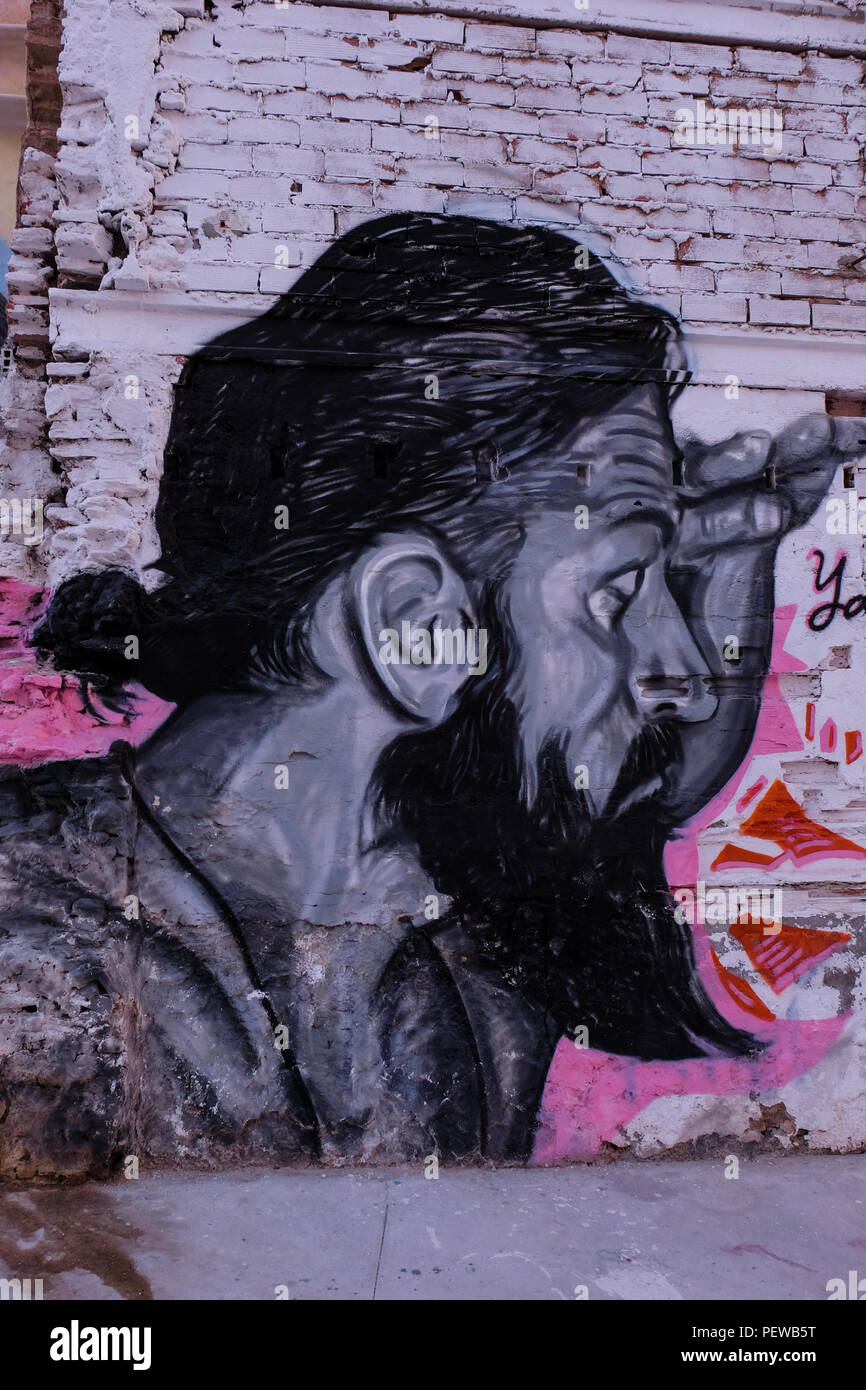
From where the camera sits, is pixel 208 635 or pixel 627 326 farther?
pixel 627 326

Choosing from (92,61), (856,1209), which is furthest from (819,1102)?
(92,61)

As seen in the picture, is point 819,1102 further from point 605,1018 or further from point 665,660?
point 665,660

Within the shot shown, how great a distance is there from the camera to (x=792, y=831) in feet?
11.9

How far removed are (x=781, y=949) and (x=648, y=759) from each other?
0.86 meters

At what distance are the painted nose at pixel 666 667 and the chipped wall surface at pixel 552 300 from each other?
11.1 inches

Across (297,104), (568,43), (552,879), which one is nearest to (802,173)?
(568,43)

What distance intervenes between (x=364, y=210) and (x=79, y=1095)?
3.27 meters

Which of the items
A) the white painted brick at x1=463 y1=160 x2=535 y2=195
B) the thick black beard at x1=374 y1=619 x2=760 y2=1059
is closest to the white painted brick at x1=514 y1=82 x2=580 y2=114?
the white painted brick at x1=463 y1=160 x2=535 y2=195

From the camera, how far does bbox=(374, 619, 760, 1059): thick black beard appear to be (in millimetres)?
3482

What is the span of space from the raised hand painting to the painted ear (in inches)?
0.5

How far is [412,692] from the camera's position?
3.52 meters

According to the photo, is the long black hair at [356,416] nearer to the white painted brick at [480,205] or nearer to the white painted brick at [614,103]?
the white painted brick at [480,205]

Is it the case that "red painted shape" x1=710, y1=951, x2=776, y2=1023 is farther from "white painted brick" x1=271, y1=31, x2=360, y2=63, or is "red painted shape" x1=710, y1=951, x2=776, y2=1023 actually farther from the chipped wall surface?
"white painted brick" x1=271, y1=31, x2=360, y2=63

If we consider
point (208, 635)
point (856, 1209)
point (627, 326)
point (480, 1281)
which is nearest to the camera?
point (480, 1281)
